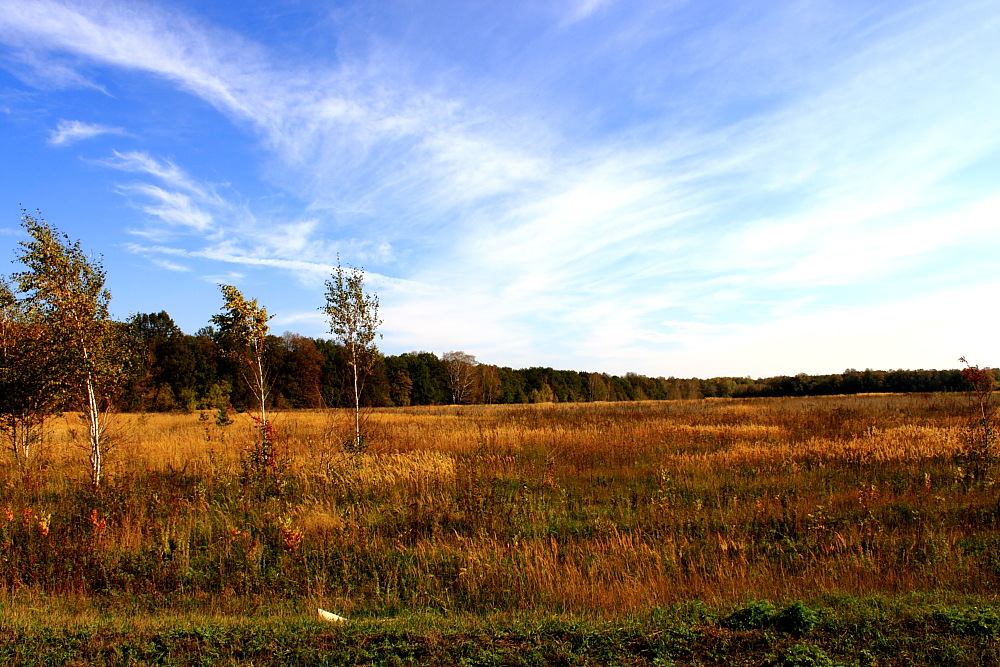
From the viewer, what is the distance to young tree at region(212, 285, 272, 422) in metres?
10.9

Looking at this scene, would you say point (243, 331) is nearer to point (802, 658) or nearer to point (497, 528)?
point (497, 528)

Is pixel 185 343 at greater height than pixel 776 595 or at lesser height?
greater

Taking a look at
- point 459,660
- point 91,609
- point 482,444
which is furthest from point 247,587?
point 482,444

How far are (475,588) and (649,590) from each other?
6.06 ft

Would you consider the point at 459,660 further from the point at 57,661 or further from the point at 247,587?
the point at 247,587

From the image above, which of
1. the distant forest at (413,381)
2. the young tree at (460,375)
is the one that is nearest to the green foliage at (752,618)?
the distant forest at (413,381)

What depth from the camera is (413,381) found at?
258ft

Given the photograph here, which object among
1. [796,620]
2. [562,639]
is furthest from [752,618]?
[562,639]

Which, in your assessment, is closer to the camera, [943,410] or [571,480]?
[571,480]

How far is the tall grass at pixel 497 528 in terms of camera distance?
19.0ft

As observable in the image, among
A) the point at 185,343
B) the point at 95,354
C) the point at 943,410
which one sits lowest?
the point at 943,410

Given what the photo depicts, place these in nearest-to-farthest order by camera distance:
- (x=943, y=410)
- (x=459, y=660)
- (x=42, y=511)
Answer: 1. (x=459, y=660)
2. (x=42, y=511)
3. (x=943, y=410)

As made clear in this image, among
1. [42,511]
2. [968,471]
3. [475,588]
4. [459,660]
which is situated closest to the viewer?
[459,660]

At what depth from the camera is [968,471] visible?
10594mm
